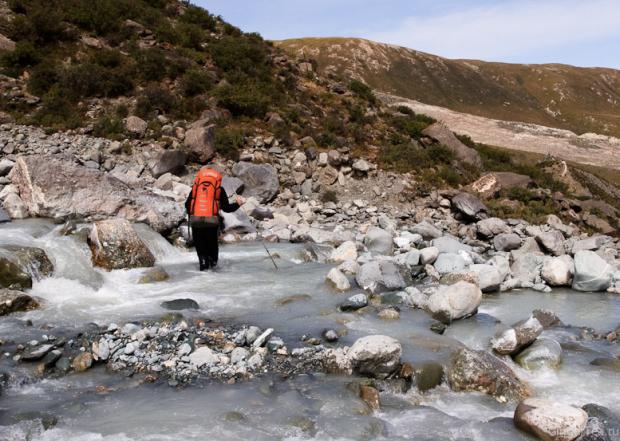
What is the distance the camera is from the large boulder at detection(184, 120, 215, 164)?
65.6 ft

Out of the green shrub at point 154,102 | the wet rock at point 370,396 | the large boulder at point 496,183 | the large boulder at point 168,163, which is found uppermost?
the green shrub at point 154,102

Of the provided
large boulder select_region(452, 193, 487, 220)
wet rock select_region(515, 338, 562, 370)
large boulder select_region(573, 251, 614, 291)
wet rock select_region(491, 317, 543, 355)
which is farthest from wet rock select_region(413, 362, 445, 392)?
large boulder select_region(452, 193, 487, 220)

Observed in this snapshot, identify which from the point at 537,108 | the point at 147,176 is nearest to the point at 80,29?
the point at 147,176

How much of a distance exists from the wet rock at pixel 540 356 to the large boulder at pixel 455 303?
1527 mm

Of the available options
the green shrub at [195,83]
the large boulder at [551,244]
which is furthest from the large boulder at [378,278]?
the green shrub at [195,83]

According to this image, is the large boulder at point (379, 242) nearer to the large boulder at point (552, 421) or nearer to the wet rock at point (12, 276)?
the wet rock at point (12, 276)

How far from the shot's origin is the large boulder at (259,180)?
18.8 m

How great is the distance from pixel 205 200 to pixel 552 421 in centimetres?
758

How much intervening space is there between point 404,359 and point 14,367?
4.94m

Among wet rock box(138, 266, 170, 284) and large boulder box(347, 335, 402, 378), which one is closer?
large boulder box(347, 335, 402, 378)

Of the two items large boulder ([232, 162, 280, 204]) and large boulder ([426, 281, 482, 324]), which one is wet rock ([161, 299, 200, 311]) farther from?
large boulder ([232, 162, 280, 204])

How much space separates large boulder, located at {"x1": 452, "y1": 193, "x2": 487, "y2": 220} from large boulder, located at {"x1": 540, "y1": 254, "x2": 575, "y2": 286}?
690cm

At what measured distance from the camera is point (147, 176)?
722 inches

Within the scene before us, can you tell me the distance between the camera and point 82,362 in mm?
6383
